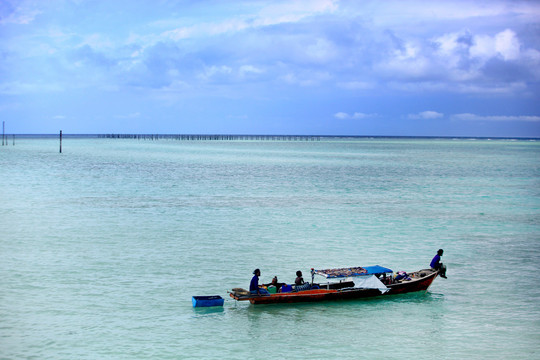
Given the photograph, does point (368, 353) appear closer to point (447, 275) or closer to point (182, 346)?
point (182, 346)

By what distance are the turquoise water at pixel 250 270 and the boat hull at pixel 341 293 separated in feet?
0.91

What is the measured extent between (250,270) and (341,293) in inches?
191

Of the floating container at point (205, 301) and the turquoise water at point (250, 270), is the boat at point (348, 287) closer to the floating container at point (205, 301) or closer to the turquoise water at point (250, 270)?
the turquoise water at point (250, 270)

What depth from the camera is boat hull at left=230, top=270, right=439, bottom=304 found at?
1809cm

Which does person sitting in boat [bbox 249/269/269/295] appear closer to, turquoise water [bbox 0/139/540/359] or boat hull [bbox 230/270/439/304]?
boat hull [bbox 230/270/439/304]

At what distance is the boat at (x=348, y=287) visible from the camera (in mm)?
18203

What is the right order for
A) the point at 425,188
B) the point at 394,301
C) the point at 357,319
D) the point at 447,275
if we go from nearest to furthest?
the point at 357,319 < the point at 394,301 < the point at 447,275 < the point at 425,188

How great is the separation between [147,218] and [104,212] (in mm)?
3923

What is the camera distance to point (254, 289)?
18.1 m

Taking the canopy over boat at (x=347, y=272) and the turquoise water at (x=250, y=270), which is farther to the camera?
the canopy over boat at (x=347, y=272)

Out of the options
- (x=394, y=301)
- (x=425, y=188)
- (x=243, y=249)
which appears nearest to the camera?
(x=394, y=301)

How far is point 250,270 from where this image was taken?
22.6 m

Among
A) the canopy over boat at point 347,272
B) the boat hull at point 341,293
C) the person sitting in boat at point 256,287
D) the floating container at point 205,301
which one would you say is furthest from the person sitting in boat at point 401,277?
the floating container at point 205,301

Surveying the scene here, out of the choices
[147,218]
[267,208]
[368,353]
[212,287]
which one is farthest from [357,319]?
[267,208]
